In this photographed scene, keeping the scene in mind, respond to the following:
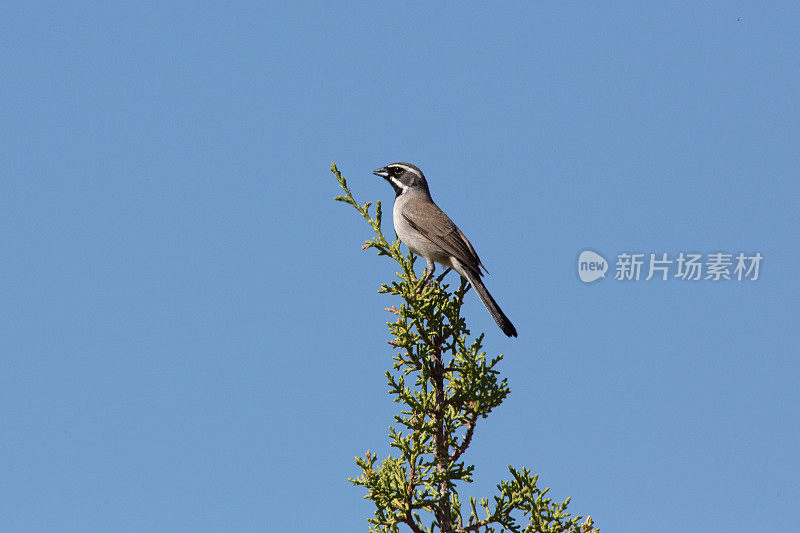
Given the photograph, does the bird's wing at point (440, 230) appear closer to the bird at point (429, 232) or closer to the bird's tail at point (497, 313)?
the bird at point (429, 232)

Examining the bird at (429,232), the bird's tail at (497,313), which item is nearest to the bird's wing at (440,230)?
the bird at (429,232)

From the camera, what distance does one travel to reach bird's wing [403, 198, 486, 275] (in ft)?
37.1

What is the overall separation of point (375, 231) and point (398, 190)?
2994 millimetres

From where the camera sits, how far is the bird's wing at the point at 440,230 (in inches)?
445

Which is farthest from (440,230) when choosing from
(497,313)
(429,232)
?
(497,313)

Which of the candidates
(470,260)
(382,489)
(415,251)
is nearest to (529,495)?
(382,489)

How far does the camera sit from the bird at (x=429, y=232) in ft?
36.0

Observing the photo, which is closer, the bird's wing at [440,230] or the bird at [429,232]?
the bird at [429,232]

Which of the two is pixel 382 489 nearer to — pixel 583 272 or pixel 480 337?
pixel 480 337

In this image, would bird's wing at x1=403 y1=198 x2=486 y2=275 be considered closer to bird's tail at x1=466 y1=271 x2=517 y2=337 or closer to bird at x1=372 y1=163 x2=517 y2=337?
bird at x1=372 y1=163 x2=517 y2=337

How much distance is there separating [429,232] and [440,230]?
16 centimetres

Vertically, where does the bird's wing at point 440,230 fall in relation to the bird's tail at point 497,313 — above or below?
above

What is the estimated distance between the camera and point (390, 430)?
922cm

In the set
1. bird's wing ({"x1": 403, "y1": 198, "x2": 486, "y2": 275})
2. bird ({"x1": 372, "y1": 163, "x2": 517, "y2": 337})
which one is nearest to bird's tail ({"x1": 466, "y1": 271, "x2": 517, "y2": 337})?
bird ({"x1": 372, "y1": 163, "x2": 517, "y2": 337})
